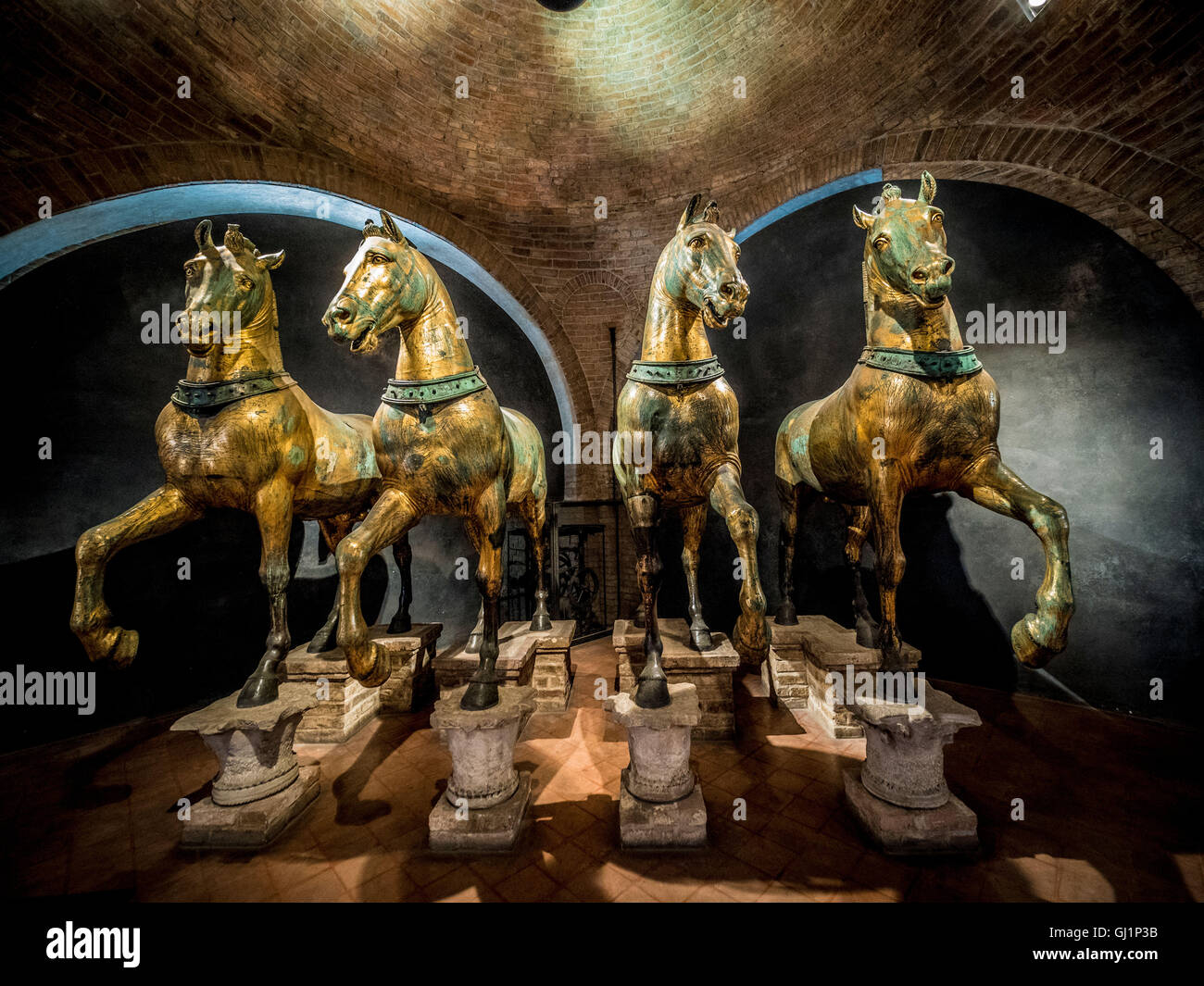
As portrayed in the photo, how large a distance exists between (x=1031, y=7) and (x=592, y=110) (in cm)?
406

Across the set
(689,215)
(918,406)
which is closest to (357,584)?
(689,215)

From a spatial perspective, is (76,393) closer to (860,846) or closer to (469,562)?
(469,562)

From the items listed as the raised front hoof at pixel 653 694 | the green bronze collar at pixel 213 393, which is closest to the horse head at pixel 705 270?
the raised front hoof at pixel 653 694

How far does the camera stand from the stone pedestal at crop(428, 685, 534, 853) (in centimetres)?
222

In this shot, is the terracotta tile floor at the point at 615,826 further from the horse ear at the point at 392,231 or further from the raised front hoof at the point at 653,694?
the horse ear at the point at 392,231

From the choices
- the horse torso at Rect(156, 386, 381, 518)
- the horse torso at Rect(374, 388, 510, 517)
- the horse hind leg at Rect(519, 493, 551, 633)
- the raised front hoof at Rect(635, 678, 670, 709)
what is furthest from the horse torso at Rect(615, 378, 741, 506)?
the horse torso at Rect(156, 386, 381, 518)

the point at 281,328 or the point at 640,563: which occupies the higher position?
the point at 281,328

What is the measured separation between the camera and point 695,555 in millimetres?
3242

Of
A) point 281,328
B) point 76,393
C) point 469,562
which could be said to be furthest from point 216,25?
point 469,562

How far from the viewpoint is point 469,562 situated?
5883mm

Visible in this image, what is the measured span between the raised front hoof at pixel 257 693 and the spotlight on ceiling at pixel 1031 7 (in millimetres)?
7096

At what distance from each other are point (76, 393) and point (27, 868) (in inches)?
137

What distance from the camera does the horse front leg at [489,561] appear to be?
8.58ft

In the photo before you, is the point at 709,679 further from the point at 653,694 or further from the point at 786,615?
the point at 786,615
